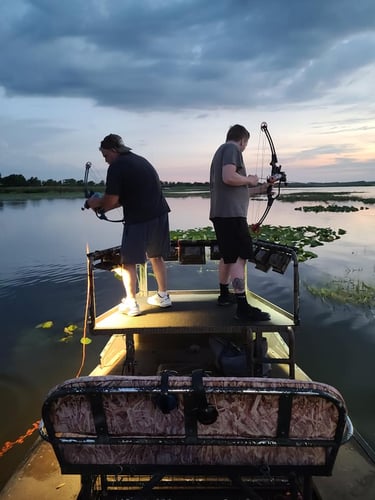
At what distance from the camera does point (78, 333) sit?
892 cm

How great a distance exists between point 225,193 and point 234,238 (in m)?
0.51

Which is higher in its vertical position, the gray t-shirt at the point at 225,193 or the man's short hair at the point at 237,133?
the man's short hair at the point at 237,133

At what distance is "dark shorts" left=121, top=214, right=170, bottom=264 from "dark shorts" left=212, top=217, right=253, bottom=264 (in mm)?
681

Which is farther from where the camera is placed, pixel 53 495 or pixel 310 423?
Result: pixel 53 495

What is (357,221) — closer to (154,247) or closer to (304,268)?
(304,268)

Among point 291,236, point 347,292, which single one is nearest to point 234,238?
point 347,292

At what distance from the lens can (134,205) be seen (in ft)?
14.8

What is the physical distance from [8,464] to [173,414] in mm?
3657

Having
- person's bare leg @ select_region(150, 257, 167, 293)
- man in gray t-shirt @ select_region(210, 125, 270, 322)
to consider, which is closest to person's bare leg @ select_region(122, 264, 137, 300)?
person's bare leg @ select_region(150, 257, 167, 293)

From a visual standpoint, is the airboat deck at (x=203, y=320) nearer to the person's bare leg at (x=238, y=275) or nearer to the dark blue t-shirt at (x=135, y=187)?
the person's bare leg at (x=238, y=275)

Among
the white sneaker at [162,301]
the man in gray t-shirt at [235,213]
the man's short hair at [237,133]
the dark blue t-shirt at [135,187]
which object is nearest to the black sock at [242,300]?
the man in gray t-shirt at [235,213]

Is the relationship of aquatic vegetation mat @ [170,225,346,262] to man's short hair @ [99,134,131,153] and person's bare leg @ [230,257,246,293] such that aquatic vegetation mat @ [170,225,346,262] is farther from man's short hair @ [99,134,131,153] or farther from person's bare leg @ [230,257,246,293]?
man's short hair @ [99,134,131,153]

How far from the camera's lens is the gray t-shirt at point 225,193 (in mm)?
4344

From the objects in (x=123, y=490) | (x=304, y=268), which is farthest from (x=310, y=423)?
(x=304, y=268)
